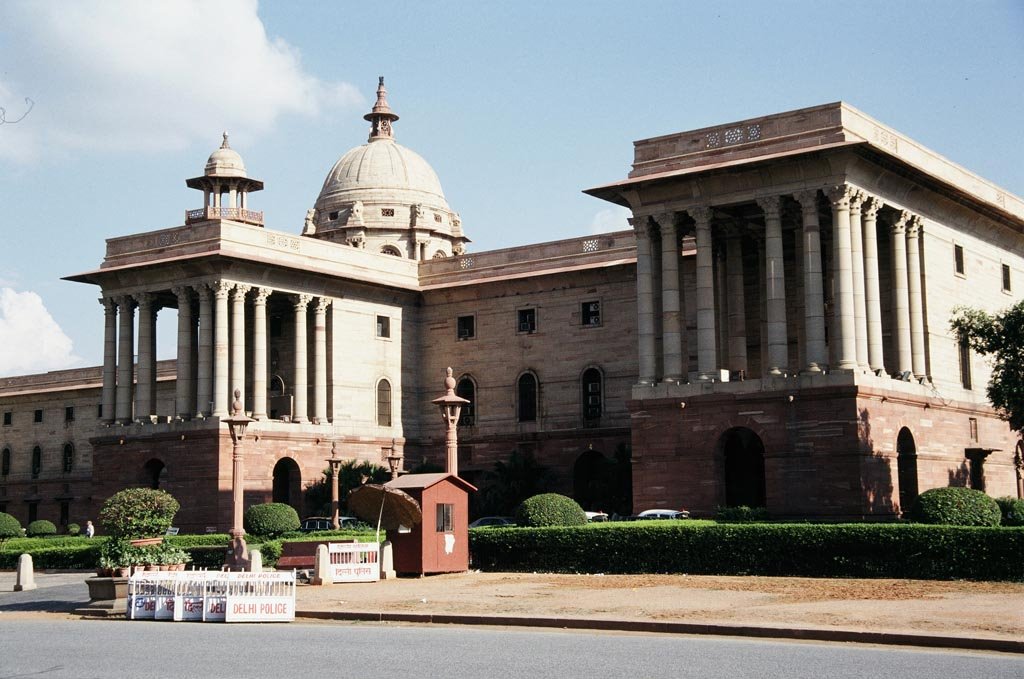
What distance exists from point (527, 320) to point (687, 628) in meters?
46.1

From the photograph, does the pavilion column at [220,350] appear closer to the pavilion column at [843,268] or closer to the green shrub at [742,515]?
the green shrub at [742,515]

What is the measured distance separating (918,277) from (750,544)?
22.6 metres

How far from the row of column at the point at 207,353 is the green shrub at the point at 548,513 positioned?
80.8 feet

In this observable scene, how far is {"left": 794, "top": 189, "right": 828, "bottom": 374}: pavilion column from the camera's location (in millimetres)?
52344

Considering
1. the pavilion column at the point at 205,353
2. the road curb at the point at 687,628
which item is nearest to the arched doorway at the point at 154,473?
the pavilion column at the point at 205,353

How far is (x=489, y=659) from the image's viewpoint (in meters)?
22.0

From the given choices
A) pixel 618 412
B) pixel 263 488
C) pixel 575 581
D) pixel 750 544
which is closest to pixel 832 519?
pixel 750 544

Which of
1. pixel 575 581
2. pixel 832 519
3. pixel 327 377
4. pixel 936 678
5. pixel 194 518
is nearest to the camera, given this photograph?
pixel 936 678

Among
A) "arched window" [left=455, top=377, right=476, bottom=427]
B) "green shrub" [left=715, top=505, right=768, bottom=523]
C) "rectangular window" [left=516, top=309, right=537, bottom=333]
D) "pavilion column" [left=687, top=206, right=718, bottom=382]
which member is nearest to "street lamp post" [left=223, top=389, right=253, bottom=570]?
"green shrub" [left=715, top=505, right=768, bottom=523]

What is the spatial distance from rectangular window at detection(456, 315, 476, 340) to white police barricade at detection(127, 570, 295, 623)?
41.9 m

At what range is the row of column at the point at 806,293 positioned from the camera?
5259 centimetres

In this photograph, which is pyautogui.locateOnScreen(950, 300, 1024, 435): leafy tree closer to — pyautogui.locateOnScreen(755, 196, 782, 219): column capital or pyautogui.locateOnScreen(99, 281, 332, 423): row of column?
pyautogui.locateOnScreen(755, 196, 782, 219): column capital

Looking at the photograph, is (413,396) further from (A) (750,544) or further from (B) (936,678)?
(B) (936,678)

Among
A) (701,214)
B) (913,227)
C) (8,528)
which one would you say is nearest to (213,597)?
(701,214)
